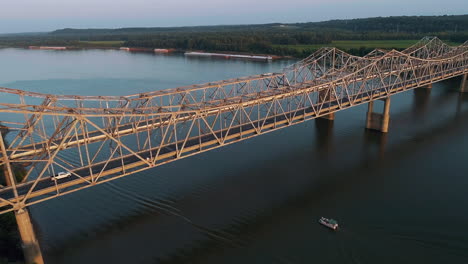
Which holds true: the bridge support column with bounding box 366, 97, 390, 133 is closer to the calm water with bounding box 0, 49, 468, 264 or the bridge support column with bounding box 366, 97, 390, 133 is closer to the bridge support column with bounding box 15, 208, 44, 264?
the calm water with bounding box 0, 49, 468, 264

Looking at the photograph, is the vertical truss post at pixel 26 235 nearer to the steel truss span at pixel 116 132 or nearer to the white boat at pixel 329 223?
the steel truss span at pixel 116 132

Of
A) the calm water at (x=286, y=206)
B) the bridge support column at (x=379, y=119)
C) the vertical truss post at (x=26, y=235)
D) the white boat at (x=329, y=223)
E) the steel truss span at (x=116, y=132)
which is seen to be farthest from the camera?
the bridge support column at (x=379, y=119)

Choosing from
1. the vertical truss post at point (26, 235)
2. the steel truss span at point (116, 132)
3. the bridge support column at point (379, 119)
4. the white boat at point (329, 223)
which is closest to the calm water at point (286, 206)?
the white boat at point (329, 223)

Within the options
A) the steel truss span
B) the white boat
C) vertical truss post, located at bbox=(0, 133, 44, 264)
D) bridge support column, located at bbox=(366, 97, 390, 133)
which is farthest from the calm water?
vertical truss post, located at bbox=(0, 133, 44, 264)

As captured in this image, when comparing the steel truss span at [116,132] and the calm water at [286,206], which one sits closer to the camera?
the steel truss span at [116,132]

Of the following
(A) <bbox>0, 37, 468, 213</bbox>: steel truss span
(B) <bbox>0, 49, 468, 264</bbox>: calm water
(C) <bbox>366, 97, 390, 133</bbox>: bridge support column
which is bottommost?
(B) <bbox>0, 49, 468, 264</bbox>: calm water

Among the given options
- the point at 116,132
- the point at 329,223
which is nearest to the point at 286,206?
the point at 329,223

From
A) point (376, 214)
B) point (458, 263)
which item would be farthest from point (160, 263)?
point (458, 263)
